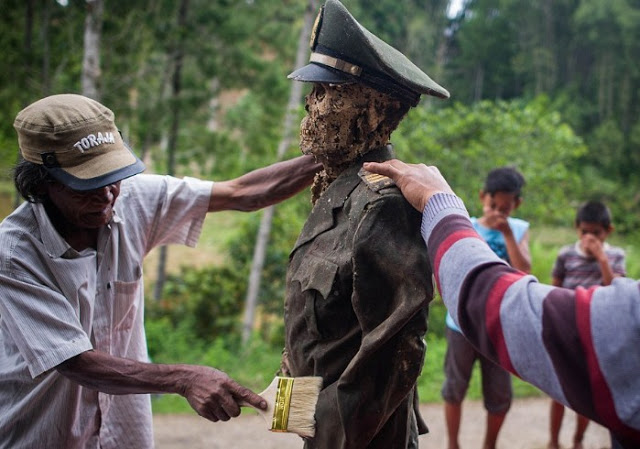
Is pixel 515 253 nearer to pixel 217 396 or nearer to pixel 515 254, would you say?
pixel 515 254

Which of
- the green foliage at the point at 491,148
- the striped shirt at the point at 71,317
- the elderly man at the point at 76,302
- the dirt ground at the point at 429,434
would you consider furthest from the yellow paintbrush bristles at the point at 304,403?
the green foliage at the point at 491,148

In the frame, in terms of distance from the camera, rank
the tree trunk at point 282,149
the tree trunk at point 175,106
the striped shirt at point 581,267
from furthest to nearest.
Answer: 1. the tree trunk at point 175,106
2. the tree trunk at point 282,149
3. the striped shirt at point 581,267

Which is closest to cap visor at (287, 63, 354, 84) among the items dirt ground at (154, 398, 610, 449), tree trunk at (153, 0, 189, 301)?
dirt ground at (154, 398, 610, 449)

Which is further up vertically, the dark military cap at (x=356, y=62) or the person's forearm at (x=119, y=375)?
the dark military cap at (x=356, y=62)

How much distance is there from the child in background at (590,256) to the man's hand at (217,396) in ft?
9.87

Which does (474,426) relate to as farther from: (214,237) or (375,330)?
(214,237)

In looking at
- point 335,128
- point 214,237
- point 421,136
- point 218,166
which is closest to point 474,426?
point 421,136

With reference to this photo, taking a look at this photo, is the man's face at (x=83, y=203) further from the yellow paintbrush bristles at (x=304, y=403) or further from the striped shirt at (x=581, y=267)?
the striped shirt at (x=581, y=267)

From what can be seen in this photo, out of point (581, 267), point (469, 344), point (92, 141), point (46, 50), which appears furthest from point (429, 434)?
point (46, 50)

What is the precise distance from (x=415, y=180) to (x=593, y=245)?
2.83 meters

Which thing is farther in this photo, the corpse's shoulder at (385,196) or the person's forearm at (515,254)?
the person's forearm at (515,254)

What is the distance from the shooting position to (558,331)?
4.34 ft

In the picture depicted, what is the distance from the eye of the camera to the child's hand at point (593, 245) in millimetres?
4188

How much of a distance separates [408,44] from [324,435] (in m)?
17.5
